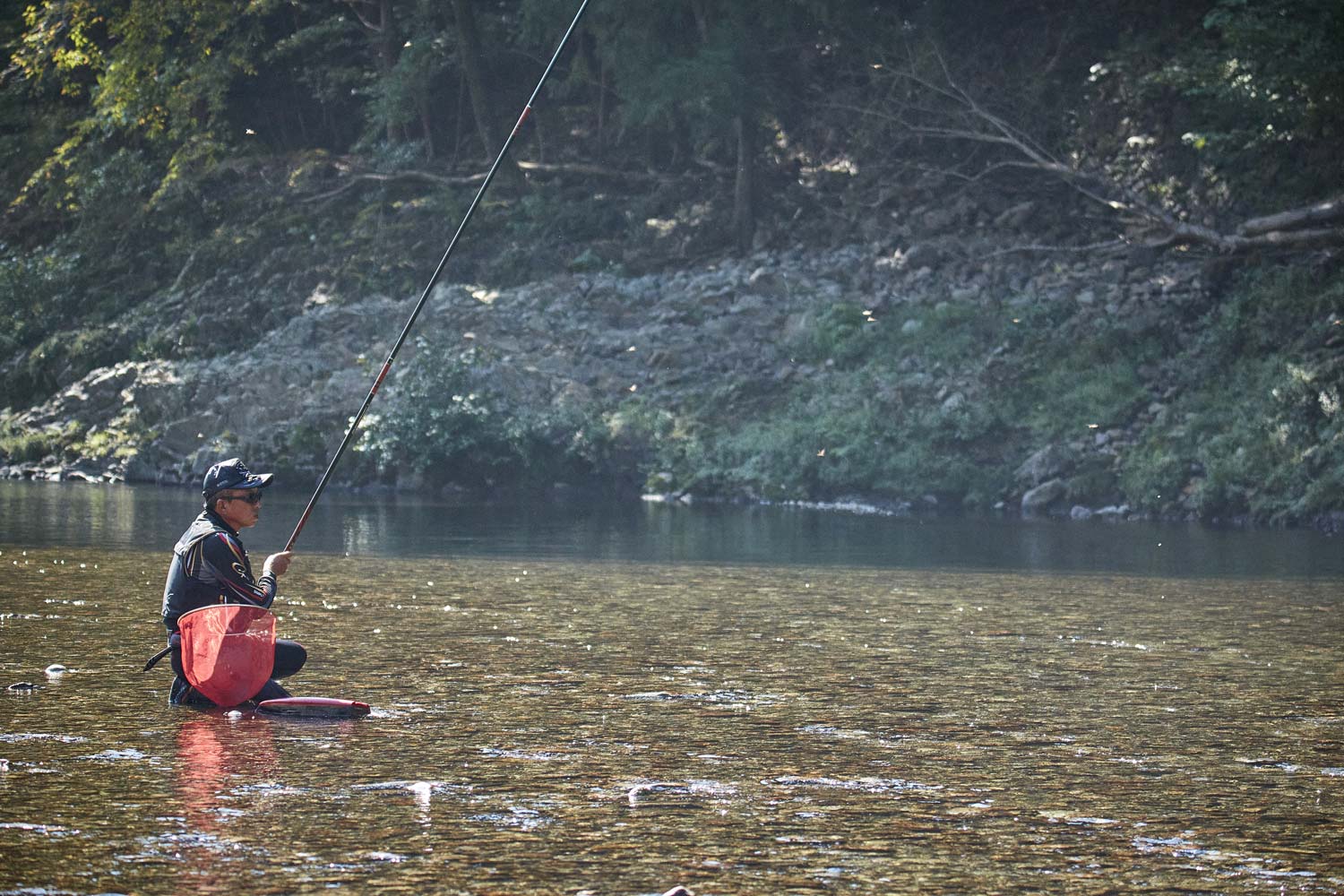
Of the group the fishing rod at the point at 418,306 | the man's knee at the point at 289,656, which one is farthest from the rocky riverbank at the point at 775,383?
the man's knee at the point at 289,656

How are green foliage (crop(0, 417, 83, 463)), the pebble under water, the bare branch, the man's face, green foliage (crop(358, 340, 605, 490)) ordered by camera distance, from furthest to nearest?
green foliage (crop(0, 417, 83, 463))
green foliage (crop(358, 340, 605, 490))
the bare branch
the man's face
the pebble under water

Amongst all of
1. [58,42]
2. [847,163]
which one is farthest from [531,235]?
[58,42]

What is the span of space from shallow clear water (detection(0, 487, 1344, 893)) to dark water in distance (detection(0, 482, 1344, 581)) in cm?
226

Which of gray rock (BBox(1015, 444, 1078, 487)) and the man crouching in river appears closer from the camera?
the man crouching in river

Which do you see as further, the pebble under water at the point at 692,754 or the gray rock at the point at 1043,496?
the gray rock at the point at 1043,496

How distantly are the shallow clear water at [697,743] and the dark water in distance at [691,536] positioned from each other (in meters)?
2.26

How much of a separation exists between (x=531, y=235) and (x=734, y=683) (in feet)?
83.1

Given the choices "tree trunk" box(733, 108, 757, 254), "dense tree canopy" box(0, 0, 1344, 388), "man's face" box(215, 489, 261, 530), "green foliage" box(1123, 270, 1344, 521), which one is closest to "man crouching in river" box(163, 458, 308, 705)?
"man's face" box(215, 489, 261, 530)

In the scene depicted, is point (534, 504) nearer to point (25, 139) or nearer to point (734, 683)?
point (734, 683)

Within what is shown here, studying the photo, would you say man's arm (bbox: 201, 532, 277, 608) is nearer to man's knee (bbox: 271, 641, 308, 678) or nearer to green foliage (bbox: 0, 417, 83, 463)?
man's knee (bbox: 271, 641, 308, 678)

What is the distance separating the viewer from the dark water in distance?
17.1m

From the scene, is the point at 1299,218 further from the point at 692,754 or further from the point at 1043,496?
the point at 692,754

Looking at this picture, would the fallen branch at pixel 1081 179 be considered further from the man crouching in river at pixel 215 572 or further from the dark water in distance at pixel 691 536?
the man crouching in river at pixel 215 572

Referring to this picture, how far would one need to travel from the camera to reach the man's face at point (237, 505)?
8734 mm
